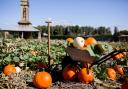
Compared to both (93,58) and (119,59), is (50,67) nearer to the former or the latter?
(93,58)

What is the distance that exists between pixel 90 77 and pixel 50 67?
1545mm

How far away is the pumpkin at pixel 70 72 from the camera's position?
6430mm

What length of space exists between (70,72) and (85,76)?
0.39 meters

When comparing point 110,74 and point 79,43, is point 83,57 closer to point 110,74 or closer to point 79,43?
point 79,43

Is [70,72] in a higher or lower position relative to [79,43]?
lower

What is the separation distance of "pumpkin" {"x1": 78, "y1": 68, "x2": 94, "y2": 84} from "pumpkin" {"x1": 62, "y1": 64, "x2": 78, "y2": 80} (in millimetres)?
189

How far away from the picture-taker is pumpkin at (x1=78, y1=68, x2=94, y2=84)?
20.4 ft

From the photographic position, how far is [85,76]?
620cm

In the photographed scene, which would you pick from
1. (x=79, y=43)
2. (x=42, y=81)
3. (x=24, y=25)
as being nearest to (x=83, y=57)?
(x=79, y=43)

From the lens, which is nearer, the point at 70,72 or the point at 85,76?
the point at 85,76

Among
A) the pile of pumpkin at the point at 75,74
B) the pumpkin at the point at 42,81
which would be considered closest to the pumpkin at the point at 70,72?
the pile of pumpkin at the point at 75,74

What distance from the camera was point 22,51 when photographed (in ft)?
31.0

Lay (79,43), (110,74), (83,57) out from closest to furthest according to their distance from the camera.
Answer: (83,57), (79,43), (110,74)

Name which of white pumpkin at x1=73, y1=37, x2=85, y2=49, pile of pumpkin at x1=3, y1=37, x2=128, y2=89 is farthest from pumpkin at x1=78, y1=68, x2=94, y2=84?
white pumpkin at x1=73, y1=37, x2=85, y2=49
